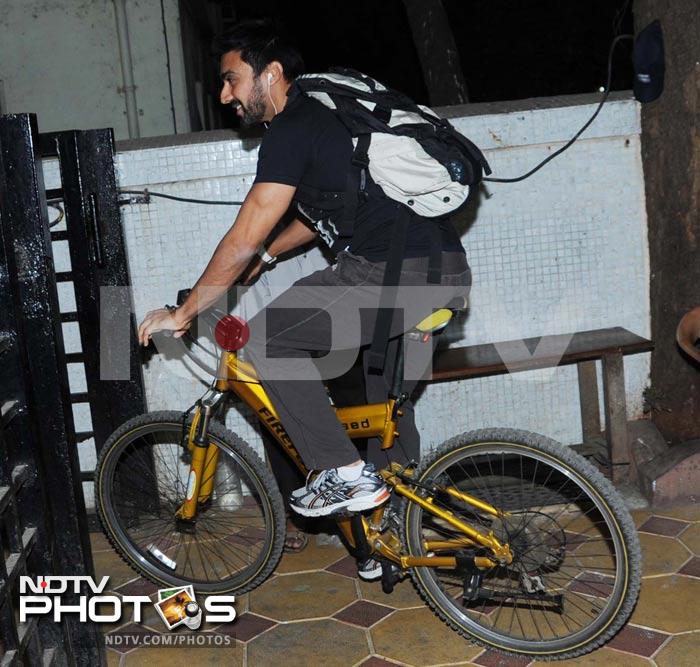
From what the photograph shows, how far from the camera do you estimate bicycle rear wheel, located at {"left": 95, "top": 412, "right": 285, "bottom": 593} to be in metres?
3.95

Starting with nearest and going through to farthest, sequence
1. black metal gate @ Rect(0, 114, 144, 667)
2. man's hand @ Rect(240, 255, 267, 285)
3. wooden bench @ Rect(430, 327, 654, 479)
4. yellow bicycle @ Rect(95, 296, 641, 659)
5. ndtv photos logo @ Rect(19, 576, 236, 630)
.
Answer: black metal gate @ Rect(0, 114, 144, 667), ndtv photos logo @ Rect(19, 576, 236, 630), yellow bicycle @ Rect(95, 296, 641, 659), man's hand @ Rect(240, 255, 267, 285), wooden bench @ Rect(430, 327, 654, 479)

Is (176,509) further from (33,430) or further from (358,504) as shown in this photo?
(33,430)

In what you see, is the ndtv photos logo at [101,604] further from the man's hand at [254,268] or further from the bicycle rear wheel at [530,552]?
the man's hand at [254,268]

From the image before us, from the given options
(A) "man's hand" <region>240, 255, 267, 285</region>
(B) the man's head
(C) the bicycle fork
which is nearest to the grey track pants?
(C) the bicycle fork

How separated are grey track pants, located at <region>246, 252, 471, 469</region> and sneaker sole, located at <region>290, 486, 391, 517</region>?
0.53 ft

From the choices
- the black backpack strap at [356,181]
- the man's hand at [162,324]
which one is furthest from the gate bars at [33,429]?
the black backpack strap at [356,181]

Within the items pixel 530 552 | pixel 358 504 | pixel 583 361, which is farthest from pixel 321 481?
pixel 583 361

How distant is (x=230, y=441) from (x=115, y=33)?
17.9ft

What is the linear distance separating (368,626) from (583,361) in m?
2.18

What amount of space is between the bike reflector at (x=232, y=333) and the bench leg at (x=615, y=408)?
86.6 inches

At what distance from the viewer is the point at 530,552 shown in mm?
3564

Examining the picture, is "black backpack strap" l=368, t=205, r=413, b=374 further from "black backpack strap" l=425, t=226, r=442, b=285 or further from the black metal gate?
the black metal gate

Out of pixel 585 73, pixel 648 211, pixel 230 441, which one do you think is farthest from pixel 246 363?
pixel 585 73

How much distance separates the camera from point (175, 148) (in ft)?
16.0
